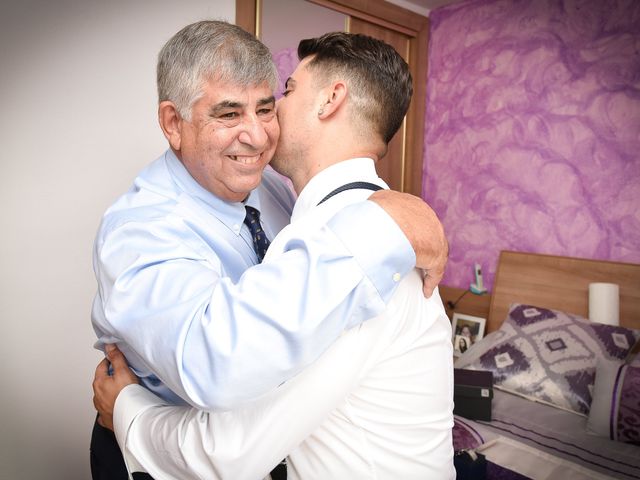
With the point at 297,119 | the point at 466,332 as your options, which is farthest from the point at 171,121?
the point at 466,332

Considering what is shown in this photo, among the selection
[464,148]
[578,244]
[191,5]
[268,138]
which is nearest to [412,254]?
[268,138]

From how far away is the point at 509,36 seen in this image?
330 centimetres

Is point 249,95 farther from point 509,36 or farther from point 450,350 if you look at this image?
point 509,36

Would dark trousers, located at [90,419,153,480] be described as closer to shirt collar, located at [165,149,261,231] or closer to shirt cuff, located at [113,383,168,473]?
shirt cuff, located at [113,383,168,473]

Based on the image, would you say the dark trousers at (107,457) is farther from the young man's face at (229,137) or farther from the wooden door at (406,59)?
the wooden door at (406,59)

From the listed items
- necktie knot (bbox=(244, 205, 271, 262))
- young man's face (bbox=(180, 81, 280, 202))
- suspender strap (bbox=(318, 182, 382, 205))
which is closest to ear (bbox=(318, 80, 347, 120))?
young man's face (bbox=(180, 81, 280, 202))

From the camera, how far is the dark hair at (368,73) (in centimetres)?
A: 131

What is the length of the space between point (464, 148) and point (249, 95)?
2.62 metres

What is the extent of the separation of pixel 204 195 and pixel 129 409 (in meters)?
0.56

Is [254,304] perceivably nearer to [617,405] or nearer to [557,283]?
[617,405]

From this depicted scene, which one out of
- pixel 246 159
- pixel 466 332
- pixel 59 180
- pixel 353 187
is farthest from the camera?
pixel 466 332

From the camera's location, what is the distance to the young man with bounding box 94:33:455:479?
0.91 meters

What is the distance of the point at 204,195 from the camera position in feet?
4.50

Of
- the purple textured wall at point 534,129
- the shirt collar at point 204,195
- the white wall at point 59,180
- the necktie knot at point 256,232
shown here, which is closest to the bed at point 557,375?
A: the purple textured wall at point 534,129
